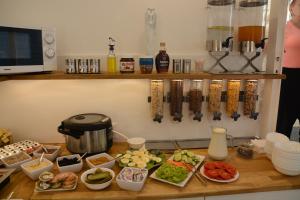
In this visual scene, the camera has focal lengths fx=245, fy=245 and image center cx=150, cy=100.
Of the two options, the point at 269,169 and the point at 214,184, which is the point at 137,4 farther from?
the point at 269,169

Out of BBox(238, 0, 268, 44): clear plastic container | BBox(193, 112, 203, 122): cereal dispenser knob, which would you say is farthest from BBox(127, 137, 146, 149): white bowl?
BBox(238, 0, 268, 44): clear plastic container

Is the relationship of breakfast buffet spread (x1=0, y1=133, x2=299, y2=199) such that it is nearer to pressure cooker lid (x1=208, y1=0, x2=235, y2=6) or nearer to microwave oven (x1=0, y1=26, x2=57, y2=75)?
microwave oven (x1=0, y1=26, x2=57, y2=75)

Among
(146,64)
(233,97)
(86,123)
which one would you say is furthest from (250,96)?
(86,123)

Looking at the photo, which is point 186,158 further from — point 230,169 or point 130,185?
point 130,185

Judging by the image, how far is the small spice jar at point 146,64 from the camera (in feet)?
4.74

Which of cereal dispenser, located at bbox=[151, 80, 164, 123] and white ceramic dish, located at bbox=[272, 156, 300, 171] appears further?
cereal dispenser, located at bbox=[151, 80, 164, 123]

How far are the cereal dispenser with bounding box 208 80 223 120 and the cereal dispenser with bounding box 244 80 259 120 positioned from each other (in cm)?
18

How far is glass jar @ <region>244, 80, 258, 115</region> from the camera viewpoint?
1.66m

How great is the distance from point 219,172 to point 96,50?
1047mm

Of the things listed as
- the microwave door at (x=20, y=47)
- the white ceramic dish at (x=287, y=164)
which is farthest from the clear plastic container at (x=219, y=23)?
the microwave door at (x=20, y=47)

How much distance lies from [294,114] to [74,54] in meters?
1.95

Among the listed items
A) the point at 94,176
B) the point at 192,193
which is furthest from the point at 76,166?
the point at 192,193

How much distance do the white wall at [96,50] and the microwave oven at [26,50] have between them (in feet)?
0.62

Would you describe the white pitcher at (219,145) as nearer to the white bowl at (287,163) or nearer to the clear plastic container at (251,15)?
the white bowl at (287,163)
